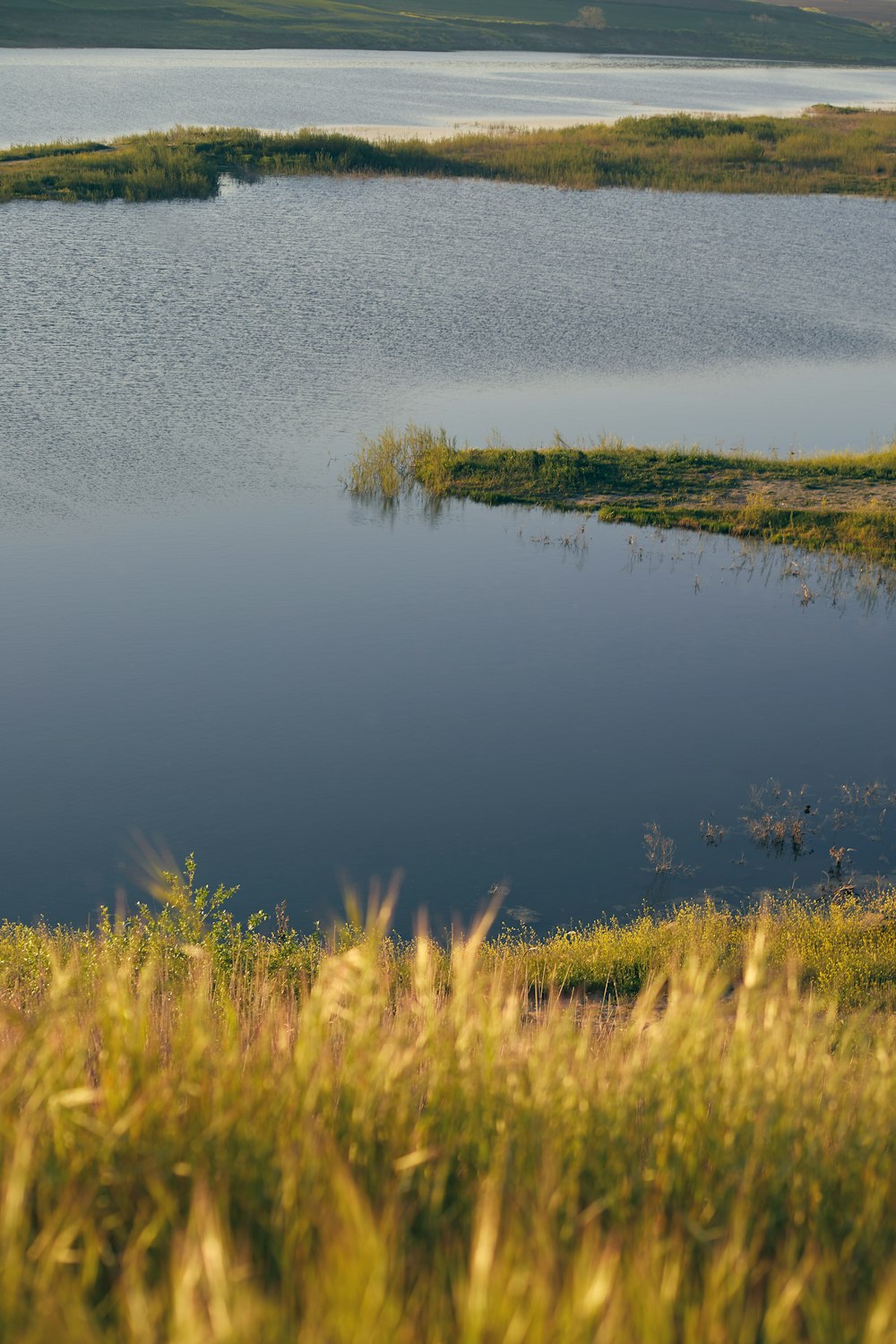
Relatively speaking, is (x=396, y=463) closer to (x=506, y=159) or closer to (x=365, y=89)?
(x=506, y=159)

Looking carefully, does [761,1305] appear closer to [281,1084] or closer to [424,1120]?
[424,1120]

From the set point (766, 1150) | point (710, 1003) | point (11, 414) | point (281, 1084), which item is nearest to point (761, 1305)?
point (766, 1150)

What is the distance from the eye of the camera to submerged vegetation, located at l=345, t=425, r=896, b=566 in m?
21.3

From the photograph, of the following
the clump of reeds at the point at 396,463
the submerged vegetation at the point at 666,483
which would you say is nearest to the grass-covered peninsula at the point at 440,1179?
the submerged vegetation at the point at 666,483

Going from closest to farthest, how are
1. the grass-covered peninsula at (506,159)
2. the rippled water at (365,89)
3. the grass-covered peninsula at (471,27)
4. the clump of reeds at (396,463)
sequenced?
the clump of reeds at (396,463)
the grass-covered peninsula at (506,159)
the rippled water at (365,89)
the grass-covered peninsula at (471,27)

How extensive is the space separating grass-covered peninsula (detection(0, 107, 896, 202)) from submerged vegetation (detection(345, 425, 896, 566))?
27.5 meters

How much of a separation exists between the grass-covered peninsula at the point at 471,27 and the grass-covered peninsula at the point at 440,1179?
128471mm

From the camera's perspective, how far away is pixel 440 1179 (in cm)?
399

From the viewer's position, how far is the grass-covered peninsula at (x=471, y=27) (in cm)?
12231

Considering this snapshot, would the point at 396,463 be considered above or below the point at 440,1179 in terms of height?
below

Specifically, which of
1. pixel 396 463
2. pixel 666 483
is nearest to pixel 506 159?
pixel 396 463

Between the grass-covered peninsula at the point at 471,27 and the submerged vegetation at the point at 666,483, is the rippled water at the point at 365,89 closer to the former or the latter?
the grass-covered peninsula at the point at 471,27

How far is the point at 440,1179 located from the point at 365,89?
100m

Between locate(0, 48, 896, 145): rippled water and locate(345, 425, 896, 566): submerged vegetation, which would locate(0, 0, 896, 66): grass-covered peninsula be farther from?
locate(345, 425, 896, 566): submerged vegetation
